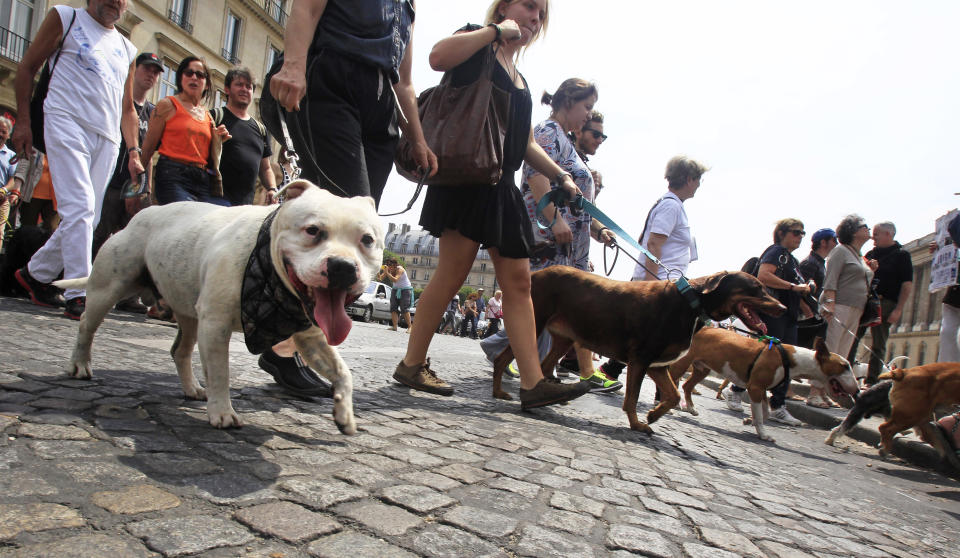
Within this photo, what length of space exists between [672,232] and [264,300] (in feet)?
15.3

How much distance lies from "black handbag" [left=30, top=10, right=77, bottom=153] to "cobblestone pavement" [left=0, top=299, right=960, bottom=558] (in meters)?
1.72

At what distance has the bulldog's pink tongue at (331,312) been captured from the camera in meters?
2.02

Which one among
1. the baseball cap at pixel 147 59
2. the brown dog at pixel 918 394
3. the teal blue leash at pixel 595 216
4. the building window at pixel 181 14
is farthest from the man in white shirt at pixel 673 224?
the building window at pixel 181 14

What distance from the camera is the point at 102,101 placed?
463 cm

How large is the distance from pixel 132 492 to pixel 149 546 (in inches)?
12.6

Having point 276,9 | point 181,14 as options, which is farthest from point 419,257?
point 181,14

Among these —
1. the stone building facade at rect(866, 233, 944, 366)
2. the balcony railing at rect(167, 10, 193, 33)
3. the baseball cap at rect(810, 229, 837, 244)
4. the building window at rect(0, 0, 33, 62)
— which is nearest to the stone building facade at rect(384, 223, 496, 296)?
the stone building facade at rect(866, 233, 944, 366)

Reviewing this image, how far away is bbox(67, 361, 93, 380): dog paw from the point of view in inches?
104

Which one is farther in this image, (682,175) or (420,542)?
(682,175)

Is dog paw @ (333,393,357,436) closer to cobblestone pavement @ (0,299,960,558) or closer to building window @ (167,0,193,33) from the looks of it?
cobblestone pavement @ (0,299,960,558)

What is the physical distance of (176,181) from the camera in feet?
16.7

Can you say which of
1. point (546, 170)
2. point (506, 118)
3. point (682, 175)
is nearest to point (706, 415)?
point (682, 175)

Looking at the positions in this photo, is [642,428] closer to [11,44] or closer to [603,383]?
[603,383]

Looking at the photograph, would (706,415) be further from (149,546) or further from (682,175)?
(149,546)
